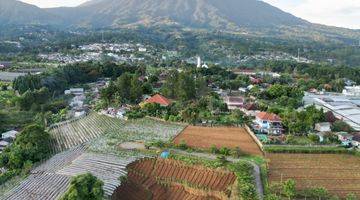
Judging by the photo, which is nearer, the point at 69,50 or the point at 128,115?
the point at 128,115

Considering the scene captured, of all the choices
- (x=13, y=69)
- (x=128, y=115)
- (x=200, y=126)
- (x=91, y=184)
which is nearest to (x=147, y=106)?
(x=128, y=115)

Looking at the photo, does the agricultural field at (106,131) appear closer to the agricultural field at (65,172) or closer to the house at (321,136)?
the agricultural field at (65,172)

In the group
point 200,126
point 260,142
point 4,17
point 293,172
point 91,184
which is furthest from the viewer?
point 4,17

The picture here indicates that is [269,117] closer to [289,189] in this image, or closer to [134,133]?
[134,133]

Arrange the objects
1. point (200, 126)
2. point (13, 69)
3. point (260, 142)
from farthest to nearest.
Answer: point (13, 69)
point (200, 126)
point (260, 142)

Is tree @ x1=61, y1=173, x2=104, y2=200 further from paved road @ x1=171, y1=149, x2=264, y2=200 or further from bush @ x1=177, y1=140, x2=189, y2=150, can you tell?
bush @ x1=177, y1=140, x2=189, y2=150

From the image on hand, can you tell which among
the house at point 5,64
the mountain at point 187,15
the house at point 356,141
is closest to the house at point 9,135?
the house at point 356,141

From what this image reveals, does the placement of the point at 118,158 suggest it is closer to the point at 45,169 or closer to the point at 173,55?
the point at 45,169
